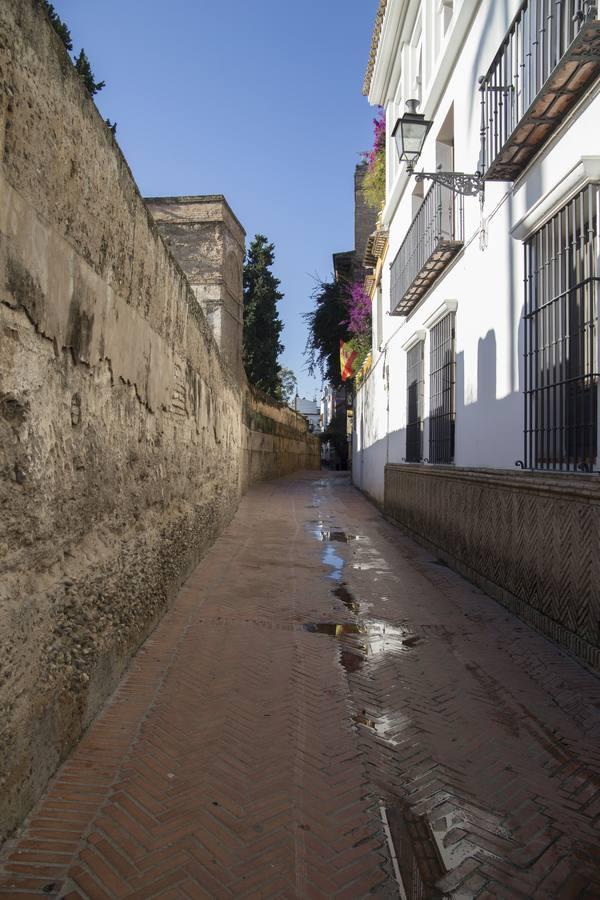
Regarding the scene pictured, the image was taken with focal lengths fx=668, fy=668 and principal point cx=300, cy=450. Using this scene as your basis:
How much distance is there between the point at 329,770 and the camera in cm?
287

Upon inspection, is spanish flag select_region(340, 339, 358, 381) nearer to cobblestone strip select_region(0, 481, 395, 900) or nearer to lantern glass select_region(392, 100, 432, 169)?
lantern glass select_region(392, 100, 432, 169)

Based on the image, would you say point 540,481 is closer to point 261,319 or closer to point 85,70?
point 85,70

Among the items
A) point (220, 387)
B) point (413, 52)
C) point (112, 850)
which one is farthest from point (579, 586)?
point (413, 52)

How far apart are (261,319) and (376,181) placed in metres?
14.6

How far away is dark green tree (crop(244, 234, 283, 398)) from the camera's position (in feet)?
98.8

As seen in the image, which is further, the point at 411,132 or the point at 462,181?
the point at 411,132

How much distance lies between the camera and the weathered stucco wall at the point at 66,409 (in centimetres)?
229

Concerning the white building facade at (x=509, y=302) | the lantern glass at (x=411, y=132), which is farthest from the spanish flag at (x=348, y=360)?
the lantern glass at (x=411, y=132)

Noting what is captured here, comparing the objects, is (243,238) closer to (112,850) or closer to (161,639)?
(161,639)

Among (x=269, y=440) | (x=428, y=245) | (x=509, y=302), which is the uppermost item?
(x=428, y=245)

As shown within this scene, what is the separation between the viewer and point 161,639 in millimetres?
4555

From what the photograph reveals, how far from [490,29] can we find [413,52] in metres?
5.73

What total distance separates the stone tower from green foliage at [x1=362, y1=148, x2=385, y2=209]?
5734 mm

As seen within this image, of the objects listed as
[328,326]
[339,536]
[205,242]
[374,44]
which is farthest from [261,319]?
[339,536]
